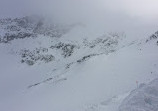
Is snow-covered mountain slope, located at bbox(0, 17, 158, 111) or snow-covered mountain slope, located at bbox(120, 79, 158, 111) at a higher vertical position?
snow-covered mountain slope, located at bbox(120, 79, 158, 111)

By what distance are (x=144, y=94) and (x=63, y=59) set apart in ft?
370

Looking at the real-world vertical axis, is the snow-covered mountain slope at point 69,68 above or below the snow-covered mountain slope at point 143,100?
below

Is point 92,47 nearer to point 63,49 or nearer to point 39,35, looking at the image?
point 63,49

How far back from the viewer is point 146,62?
32.9 m

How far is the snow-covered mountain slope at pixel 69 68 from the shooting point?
2840 centimetres

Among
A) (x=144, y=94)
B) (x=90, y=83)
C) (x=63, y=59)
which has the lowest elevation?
(x=63, y=59)

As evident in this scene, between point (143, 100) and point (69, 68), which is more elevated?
point (143, 100)

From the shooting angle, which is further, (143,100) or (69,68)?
(69,68)

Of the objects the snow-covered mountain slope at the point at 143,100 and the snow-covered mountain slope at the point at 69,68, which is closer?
the snow-covered mountain slope at the point at 143,100

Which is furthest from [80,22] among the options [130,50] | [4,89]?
[130,50]

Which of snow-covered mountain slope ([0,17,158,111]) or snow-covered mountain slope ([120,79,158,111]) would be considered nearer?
snow-covered mountain slope ([120,79,158,111])

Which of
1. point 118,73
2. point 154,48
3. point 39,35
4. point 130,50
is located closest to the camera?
point 118,73

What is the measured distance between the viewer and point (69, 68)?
58062mm

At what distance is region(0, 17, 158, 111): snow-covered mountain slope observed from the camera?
28.4 m
